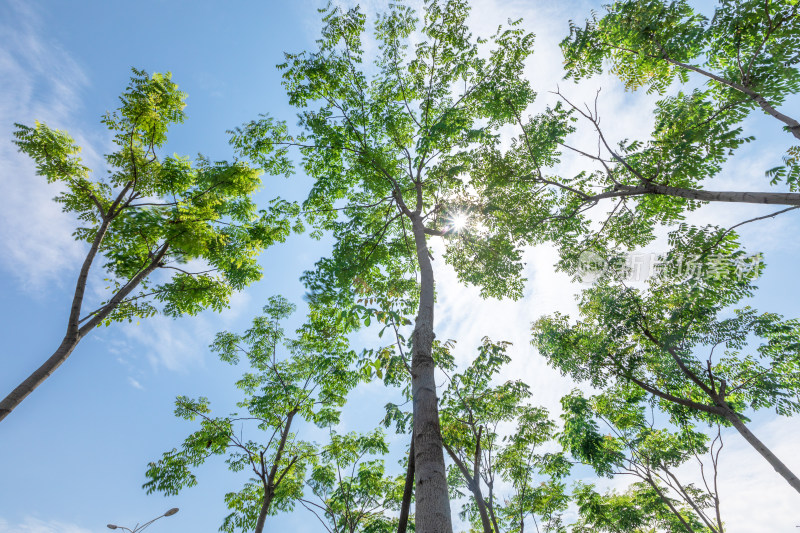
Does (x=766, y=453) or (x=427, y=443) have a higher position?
(x=766, y=453)

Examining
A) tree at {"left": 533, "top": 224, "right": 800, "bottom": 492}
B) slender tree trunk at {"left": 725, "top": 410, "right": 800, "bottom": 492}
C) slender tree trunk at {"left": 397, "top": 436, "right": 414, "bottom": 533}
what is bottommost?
slender tree trunk at {"left": 397, "top": 436, "right": 414, "bottom": 533}

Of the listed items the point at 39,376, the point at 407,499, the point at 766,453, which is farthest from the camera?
the point at 766,453

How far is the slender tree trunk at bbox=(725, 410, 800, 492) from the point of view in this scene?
Answer: 786 centimetres

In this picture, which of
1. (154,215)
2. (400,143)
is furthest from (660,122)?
(154,215)

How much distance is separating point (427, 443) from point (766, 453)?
34.9ft

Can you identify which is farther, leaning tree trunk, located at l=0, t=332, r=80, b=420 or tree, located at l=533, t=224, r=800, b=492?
tree, located at l=533, t=224, r=800, b=492

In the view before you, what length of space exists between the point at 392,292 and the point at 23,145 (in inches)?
384

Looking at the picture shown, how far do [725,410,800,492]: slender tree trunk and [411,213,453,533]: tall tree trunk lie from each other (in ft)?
33.0

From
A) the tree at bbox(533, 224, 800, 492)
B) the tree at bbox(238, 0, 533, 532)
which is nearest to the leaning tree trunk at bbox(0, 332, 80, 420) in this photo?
the tree at bbox(238, 0, 533, 532)

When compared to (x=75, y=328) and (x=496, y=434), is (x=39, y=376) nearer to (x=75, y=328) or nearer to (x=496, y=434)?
(x=75, y=328)

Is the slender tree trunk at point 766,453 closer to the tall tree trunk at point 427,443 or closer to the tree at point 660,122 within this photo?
the tree at point 660,122

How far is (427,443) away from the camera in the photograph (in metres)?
3.60

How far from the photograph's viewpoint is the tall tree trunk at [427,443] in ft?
10.1

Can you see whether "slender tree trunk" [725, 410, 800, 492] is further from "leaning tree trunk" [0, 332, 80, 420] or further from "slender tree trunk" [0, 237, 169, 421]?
"leaning tree trunk" [0, 332, 80, 420]
